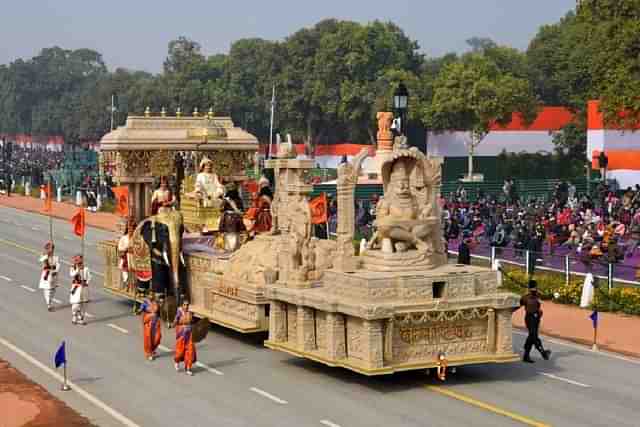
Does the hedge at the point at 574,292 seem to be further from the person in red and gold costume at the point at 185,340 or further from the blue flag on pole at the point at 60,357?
the blue flag on pole at the point at 60,357

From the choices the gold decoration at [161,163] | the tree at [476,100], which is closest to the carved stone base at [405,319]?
the gold decoration at [161,163]

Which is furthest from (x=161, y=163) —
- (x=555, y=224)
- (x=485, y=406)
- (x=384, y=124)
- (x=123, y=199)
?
(x=384, y=124)

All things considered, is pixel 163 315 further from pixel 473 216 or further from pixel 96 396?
pixel 473 216

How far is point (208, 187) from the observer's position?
86.0ft

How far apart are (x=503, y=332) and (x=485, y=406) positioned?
5.49ft

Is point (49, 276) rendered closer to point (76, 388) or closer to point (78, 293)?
point (78, 293)

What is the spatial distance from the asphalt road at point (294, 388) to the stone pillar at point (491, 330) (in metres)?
0.60

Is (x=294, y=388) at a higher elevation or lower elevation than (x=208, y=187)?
lower

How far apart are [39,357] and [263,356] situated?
Result: 406 cm

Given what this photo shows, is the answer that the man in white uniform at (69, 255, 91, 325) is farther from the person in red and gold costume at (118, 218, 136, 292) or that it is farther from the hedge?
the hedge

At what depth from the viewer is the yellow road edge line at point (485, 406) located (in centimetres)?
1638

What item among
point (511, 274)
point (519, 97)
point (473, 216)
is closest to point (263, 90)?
point (519, 97)

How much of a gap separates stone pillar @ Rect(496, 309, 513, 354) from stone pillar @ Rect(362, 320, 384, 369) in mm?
2043

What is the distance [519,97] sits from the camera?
214 ft
